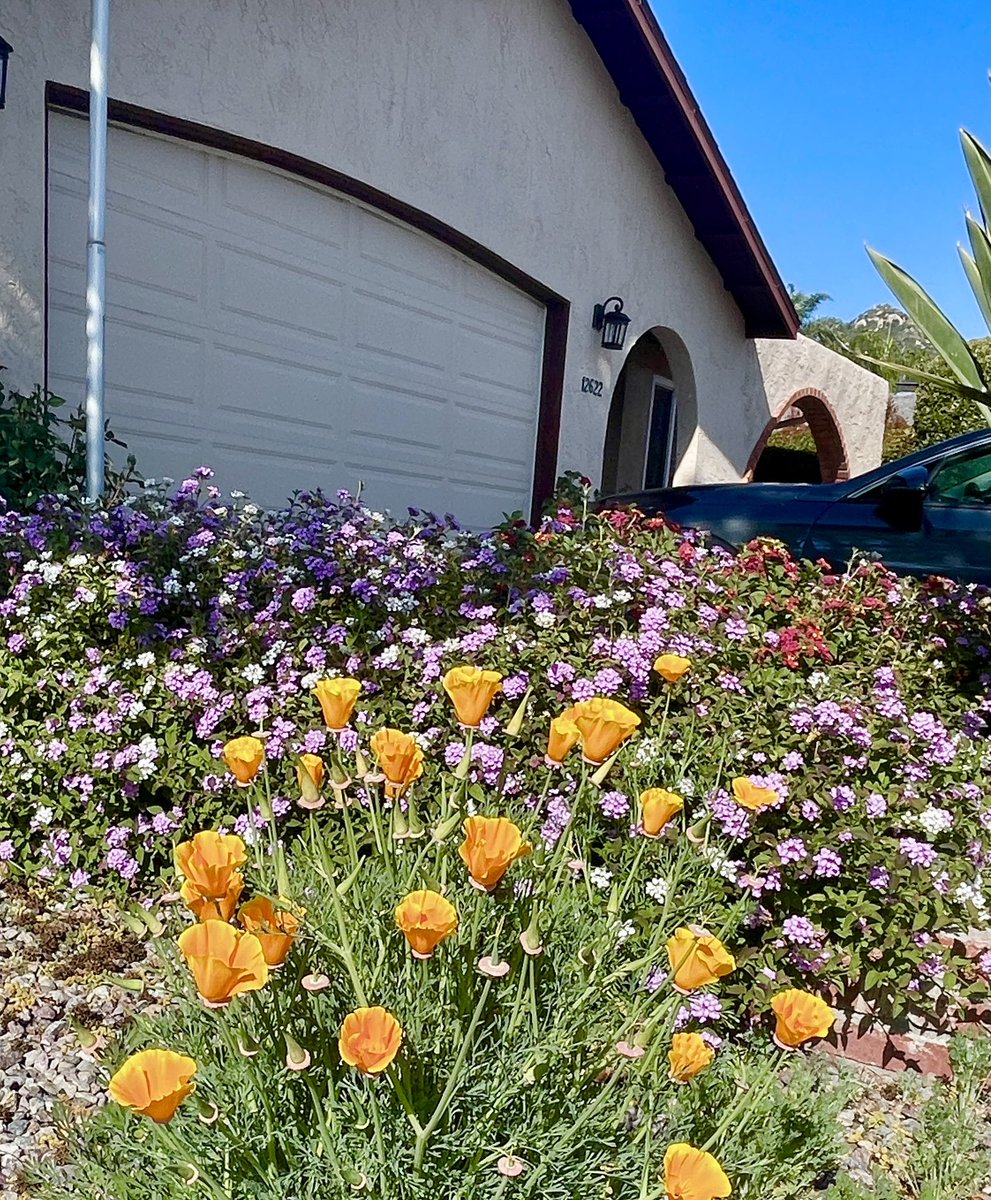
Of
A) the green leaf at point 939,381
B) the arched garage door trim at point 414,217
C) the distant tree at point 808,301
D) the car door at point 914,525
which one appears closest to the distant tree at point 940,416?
the arched garage door trim at point 414,217

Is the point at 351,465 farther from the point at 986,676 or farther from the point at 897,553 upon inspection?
the point at 986,676

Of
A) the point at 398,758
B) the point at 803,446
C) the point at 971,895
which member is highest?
the point at 803,446

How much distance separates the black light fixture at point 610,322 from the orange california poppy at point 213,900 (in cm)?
817

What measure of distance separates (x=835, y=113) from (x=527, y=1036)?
31686mm

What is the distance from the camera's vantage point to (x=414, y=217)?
7160mm

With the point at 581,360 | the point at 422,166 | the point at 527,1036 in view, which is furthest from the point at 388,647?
the point at 581,360

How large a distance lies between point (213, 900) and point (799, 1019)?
32.6 inches

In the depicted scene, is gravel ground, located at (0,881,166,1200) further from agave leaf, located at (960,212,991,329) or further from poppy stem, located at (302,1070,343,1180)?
agave leaf, located at (960,212,991,329)

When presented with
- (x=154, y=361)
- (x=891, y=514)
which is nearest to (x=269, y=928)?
(x=891, y=514)

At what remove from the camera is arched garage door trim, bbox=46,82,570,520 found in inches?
211

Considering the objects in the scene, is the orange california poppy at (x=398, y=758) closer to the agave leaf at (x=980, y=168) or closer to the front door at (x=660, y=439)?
the agave leaf at (x=980, y=168)

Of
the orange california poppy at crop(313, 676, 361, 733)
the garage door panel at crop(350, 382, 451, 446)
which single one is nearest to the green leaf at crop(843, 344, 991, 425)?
the orange california poppy at crop(313, 676, 361, 733)

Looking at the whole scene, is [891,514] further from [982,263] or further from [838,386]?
[838,386]

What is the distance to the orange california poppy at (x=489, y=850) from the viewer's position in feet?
4.29
